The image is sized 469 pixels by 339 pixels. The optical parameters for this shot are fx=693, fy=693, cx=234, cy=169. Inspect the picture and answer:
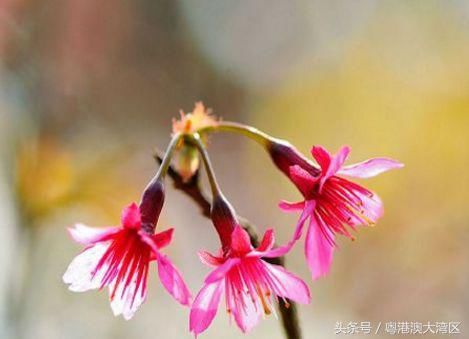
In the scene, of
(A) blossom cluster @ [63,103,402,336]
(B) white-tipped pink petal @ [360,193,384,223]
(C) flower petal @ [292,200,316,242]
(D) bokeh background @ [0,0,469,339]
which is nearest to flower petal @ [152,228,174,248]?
(A) blossom cluster @ [63,103,402,336]

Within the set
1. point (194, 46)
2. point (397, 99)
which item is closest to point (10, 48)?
point (194, 46)

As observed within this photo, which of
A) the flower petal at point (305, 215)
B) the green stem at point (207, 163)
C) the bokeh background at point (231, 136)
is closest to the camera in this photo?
the flower petal at point (305, 215)

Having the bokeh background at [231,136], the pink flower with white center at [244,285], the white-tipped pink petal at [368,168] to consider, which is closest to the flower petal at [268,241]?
the pink flower with white center at [244,285]

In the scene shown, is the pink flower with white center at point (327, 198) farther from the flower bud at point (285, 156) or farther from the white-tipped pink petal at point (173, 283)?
the white-tipped pink petal at point (173, 283)

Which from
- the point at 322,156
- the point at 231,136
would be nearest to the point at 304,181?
the point at 322,156

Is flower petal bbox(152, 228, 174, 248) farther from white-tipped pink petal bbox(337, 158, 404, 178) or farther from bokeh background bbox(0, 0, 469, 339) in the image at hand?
bokeh background bbox(0, 0, 469, 339)

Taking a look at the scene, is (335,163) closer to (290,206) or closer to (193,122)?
(290,206)

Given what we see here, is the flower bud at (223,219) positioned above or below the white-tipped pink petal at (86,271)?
above
